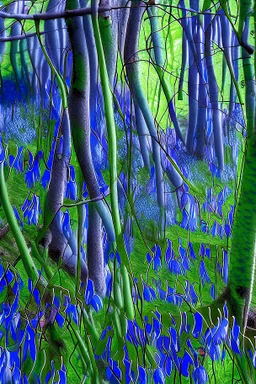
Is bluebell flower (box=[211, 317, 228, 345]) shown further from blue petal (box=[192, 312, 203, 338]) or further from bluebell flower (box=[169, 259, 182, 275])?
bluebell flower (box=[169, 259, 182, 275])

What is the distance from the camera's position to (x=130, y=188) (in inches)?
84.7

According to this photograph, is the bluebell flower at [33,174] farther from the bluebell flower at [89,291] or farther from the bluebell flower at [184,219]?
the bluebell flower at [184,219]

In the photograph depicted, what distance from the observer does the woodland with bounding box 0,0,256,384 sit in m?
2.07

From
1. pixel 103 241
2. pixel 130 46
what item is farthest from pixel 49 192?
pixel 130 46

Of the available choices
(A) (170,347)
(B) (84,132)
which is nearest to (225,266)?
(A) (170,347)

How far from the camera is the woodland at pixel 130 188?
6.79 feet

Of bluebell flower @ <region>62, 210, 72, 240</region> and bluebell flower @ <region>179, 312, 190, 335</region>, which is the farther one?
bluebell flower @ <region>62, 210, 72, 240</region>

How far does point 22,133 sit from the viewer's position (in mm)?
2260

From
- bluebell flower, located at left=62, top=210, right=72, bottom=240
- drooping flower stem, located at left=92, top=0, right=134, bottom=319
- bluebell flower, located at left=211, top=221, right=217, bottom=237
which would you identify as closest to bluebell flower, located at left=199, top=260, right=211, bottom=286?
bluebell flower, located at left=211, top=221, right=217, bottom=237

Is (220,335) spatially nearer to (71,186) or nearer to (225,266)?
(225,266)

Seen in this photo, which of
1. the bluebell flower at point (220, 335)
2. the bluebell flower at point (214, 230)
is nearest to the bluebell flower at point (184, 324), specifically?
the bluebell flower at point (220, 335)

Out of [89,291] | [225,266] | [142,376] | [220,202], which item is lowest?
[142,376]

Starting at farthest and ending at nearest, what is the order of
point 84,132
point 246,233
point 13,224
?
point 13,224
point 84,132
point 246,233

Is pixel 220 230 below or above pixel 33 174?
below
